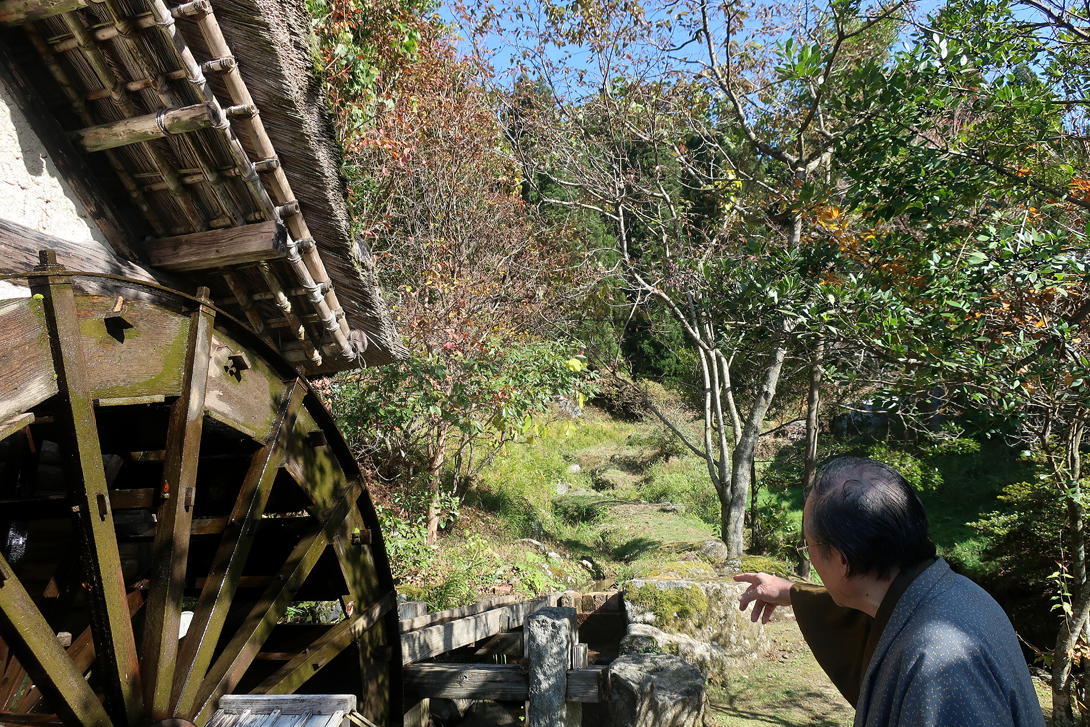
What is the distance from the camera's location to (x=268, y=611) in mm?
3010

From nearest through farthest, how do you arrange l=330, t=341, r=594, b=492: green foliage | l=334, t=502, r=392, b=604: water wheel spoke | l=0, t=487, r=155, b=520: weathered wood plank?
l=0, t=487, r=155, b=520: weathered wood plank < l=334, t=502, r=392, b=604: water wheel spoke < l=330, t=341, r=594, b=492: green foliage

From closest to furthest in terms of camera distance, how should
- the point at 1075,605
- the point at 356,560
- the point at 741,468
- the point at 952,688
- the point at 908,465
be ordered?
1. the point at 952,688
2. the point at 356,560
3. the point at 1075,605
4. the point at 908,465
5. the point at 741,468

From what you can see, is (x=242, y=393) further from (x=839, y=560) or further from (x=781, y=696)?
(x=781, y=696)

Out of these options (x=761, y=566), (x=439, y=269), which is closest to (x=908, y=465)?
(x=761, y=566)

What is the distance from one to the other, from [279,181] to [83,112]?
2.44ft

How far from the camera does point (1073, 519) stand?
14.3 ft

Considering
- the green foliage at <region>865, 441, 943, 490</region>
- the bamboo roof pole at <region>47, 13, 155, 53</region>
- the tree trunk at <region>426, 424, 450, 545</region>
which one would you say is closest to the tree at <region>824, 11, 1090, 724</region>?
the bamboo roof pole at <region>47, 13, 155, 53</region>

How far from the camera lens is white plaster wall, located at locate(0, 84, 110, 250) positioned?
91.8 inches

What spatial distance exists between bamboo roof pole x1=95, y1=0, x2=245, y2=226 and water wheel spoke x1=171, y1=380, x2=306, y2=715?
2.87 feet

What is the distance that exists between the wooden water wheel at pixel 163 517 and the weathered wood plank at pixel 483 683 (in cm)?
26

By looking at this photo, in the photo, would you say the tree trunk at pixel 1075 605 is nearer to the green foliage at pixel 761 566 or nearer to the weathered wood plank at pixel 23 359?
the green foliage at pixel 761 566

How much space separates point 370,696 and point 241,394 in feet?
6.38

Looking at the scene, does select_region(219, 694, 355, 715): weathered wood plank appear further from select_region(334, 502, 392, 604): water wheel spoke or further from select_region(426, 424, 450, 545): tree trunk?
select_region(426, 424, 450, 545): tree trunk

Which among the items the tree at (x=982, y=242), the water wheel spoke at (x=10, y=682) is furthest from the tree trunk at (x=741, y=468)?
the water wheel spoke at (x=10, y=682)
